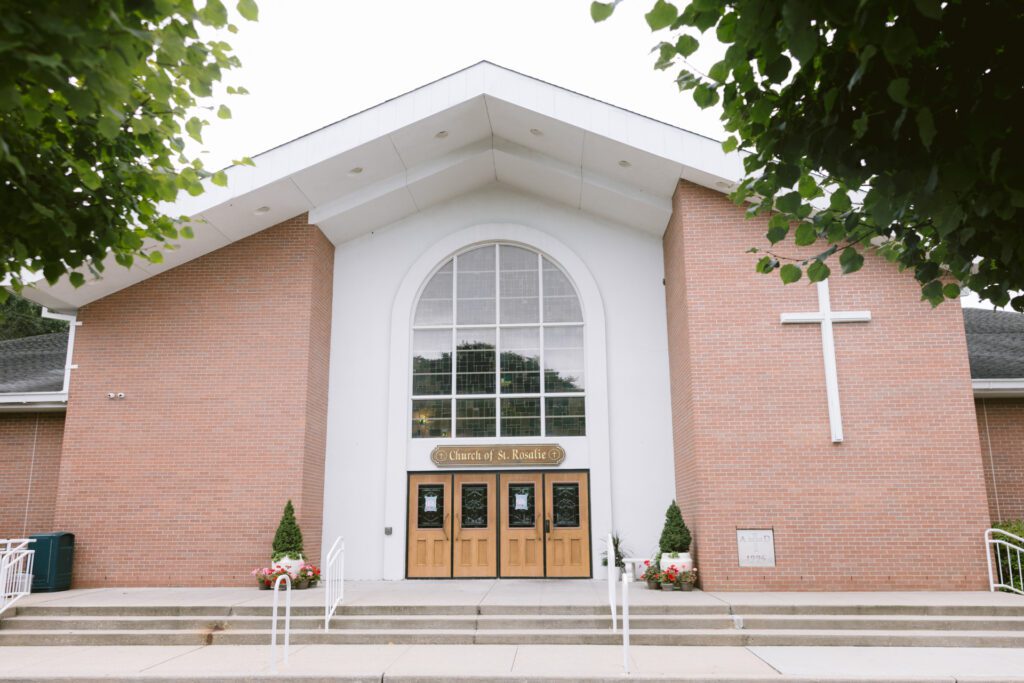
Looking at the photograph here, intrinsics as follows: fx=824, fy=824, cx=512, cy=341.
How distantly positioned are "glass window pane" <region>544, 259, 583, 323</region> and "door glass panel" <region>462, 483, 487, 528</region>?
3160mm

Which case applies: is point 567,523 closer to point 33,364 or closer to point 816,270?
point 816,270

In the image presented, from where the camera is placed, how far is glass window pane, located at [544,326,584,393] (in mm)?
14273

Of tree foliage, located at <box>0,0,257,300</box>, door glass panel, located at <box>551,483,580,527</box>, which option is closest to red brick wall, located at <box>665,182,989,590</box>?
door glass panel, located at <box>551,483,580,527</box>

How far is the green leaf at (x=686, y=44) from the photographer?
4.12 metres

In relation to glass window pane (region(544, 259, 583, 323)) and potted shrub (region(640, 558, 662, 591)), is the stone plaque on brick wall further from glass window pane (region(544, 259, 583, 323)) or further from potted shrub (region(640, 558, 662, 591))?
glass window pane (region(544, 259, 583, 323))

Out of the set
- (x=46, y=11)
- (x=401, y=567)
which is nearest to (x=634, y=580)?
(x=401, y=567)

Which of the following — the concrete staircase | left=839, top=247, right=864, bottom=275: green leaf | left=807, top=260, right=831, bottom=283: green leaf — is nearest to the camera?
left=839, top=247, right=864, bottom=275: green leaf

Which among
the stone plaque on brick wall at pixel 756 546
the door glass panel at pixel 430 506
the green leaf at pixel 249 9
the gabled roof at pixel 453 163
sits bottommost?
the stone plaque on brick wall at pixel 756 546

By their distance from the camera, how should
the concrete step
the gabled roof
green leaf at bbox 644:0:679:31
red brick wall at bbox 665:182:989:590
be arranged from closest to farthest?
green leaf at bbox 644:0:679:31 → the concrete step → red brick wall at bbox 665:182:989:590 → the gabled roof

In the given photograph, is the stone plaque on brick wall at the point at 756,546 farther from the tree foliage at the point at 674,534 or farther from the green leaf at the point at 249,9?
the green leaf at the point at 249,9

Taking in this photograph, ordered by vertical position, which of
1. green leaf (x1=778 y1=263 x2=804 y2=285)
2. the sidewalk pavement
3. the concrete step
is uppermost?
green leaf (x1=778 y1=263 x2=804 y2=285)

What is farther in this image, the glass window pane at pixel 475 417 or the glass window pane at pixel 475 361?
the glass window pane at pixel 475 361

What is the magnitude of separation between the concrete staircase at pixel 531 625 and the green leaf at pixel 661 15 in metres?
7.09

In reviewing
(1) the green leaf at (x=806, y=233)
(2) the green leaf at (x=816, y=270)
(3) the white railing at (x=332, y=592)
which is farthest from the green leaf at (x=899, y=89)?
(3) the white railing at (x=332, y=592)
